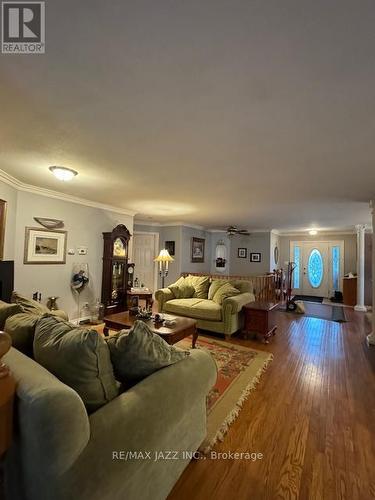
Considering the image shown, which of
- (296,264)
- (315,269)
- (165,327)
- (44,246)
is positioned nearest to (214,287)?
(165,327)

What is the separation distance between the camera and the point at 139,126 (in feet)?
6.26

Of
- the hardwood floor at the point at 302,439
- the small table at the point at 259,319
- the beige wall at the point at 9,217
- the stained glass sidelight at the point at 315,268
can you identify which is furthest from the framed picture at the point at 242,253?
the beige wall at the point at 9,217

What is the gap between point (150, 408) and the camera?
3.76ft

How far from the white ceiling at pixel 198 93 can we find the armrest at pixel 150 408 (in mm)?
1698

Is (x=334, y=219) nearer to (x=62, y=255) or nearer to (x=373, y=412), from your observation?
(x=373, y=412)

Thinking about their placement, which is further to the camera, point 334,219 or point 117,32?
point 334,219

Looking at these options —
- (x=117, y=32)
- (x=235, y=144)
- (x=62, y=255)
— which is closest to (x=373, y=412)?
(x=235, y=144)

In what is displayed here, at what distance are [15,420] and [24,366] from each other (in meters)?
0.20

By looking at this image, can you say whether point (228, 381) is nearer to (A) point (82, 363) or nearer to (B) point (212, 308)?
(B) point (212, 308)

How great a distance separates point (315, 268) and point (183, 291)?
234 inches

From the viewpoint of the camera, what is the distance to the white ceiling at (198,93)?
1.03m

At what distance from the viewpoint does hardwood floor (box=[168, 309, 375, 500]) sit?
1433 millimetres

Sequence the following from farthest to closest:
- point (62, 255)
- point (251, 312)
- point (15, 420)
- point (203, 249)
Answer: point (203, 249), point (62, 255), point (251, 312), point (15, 420)

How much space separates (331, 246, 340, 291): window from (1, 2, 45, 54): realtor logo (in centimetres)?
905
